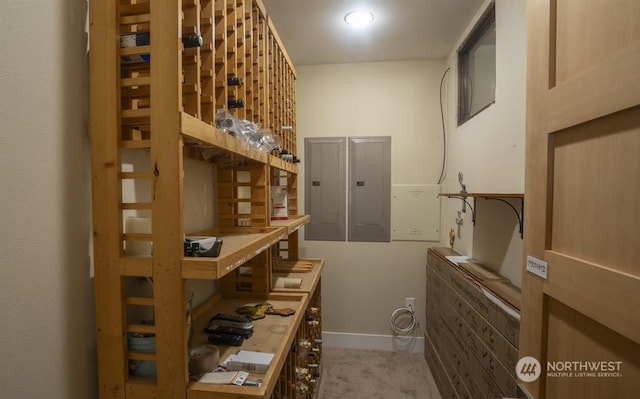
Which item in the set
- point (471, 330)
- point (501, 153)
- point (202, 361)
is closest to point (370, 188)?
point (501, 153)

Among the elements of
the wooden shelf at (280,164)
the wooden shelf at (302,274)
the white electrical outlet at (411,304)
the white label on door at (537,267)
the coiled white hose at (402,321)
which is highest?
the wooden shelf at (280,164)

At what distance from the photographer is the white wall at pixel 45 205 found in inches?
24.6

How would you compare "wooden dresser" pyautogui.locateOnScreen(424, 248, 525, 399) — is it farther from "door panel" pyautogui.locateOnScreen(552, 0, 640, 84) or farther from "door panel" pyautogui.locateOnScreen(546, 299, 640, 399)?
"door panel" pyautogui.locateOnScreen(552, 0, 640, 84)

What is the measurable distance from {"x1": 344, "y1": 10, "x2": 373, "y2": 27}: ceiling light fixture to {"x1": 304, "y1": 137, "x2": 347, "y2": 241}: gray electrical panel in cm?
96

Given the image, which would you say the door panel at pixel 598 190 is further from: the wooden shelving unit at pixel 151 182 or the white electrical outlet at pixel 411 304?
→ the white electrical outlet at pixel 411 304

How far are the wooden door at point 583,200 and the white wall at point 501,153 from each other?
0.72 m

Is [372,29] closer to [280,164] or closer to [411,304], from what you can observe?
[280,164]

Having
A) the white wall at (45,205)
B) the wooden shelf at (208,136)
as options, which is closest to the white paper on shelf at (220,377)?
the white wall at (45,205)

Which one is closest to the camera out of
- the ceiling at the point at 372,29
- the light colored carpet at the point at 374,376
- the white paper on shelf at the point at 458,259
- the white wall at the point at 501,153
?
the white wall at the point at 501,153

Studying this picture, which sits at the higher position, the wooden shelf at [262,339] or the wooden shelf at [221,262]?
the wooden shelf at [221,262]

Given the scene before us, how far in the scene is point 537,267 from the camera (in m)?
0.81

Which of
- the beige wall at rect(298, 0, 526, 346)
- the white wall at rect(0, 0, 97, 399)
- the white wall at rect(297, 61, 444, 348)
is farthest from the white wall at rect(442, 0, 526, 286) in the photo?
the white wall at rect(0, 0, 97, 399)

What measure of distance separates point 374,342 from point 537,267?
2.33m

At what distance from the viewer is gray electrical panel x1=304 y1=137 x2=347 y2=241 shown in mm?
2838
